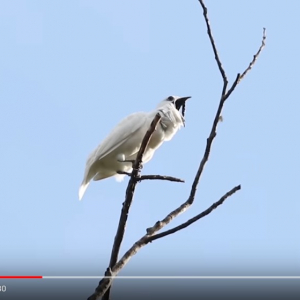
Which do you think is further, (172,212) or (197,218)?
(172,212)

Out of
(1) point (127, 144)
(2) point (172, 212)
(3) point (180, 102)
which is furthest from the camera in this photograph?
(3) point (180, 102)

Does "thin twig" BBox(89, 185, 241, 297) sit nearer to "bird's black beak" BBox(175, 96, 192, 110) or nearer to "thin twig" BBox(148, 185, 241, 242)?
"thin twig" BBox(148, 185, 241, 242)

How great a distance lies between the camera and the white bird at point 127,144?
5.79 m

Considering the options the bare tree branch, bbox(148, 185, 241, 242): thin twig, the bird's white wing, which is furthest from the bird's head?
bbox(148, 185, 241, 242): thin twig

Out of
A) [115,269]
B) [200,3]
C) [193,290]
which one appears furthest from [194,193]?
[193,290]

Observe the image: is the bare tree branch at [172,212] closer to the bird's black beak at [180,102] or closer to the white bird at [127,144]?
the white bird at [127,144]

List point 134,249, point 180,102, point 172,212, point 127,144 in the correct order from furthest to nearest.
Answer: point 180,102 → point 127,144 → point 172,212 → point 134,249

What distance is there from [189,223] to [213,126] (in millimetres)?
500

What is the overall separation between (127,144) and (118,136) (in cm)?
11

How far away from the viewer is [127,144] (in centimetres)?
587

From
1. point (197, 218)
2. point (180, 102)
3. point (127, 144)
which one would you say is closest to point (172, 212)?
point (197, 218)

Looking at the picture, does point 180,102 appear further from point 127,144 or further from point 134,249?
point 134,249

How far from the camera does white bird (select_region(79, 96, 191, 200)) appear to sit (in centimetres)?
579

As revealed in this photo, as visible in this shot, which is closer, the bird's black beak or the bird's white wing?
the bird's white wing
